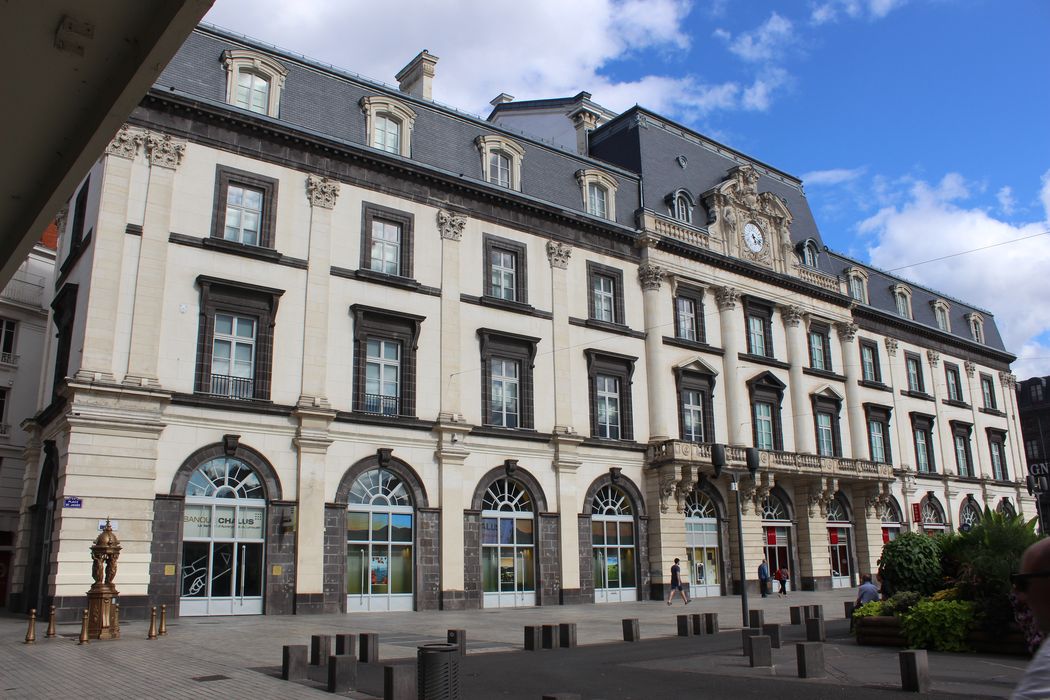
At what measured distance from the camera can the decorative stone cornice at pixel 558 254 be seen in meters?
35.4

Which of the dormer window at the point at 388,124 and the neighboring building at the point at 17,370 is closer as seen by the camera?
the dormer window at the point at 388,124

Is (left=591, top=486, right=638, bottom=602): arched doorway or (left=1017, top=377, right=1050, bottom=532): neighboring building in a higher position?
(left=1017, top=377, right=1050, bottom=532): neighboring building

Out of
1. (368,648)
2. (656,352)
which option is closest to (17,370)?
(656,352)

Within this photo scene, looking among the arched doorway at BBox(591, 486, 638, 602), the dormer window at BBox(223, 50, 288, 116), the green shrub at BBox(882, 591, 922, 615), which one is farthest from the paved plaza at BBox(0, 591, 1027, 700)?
the dormer window at BBox(223, 50, 288, 116)

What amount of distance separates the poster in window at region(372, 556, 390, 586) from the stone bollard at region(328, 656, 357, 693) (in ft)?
53.1

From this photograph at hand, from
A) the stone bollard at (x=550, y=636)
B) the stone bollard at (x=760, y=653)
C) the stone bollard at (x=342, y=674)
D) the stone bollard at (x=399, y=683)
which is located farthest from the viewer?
the stone bollard at (x=550, y=636)

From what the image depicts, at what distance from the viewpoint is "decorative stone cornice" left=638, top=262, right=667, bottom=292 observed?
38.1m

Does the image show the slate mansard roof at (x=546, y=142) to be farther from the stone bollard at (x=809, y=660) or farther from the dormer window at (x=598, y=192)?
the stone bollard at (x=809, y=660)

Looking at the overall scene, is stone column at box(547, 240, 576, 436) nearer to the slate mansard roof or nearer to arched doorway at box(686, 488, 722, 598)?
the slate mansard roof

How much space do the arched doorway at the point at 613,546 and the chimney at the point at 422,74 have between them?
18244 mm

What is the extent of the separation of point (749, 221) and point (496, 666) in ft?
107

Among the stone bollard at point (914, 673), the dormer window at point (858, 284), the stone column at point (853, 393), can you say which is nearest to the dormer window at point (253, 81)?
the stone bollard at point (914, 673)

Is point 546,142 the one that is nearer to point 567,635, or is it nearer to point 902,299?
point 567,635

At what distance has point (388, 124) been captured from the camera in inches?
1270
